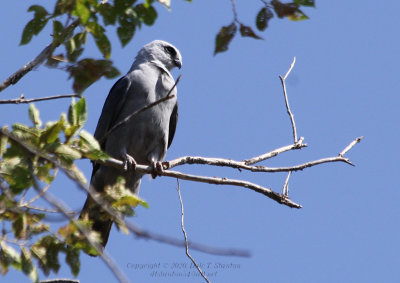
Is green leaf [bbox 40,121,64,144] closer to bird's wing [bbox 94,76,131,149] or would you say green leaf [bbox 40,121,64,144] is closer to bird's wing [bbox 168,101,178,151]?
bird's wing [bbox 94,76,131,149]

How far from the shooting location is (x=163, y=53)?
798 centimetres

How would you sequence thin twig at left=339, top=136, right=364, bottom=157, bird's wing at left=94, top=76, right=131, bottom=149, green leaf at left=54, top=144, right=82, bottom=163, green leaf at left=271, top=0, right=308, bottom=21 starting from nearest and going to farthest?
green leaf at left=54, top=144, right=82, bottom=163 < green leaf at left=271, top=0, right=308, bottom=21 < thin twig at left=339, top=136, right=364, bottom=157 < bird's wing at left=94, top=76, right=131, bottom=149

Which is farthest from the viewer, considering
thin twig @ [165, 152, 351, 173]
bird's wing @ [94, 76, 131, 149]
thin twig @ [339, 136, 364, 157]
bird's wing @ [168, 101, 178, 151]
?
bird's wing @ [168, 101, 178, 151]

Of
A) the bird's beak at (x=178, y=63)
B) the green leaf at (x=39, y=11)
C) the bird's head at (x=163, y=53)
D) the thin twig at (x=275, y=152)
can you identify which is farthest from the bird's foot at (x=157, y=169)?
the bird's beak at (x=178, y=63)

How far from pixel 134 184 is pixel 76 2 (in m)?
3.93

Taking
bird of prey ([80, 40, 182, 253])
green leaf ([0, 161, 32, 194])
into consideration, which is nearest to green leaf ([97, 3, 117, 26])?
green leaf ([0, 161, 32, 194])

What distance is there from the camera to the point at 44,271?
334 cm

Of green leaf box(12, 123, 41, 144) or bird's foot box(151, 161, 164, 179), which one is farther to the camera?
bird's foot box(151, 161, 164, 179)

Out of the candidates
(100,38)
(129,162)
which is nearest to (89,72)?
(100,38)

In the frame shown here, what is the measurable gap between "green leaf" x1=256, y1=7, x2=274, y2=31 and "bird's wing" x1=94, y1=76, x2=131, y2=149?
346 centimetres

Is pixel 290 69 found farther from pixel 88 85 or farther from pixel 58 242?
pixel 58 242

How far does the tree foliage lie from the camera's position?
2908 mm

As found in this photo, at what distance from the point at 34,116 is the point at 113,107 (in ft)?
11.8

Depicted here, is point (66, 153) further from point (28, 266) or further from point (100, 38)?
point (100, 38)
